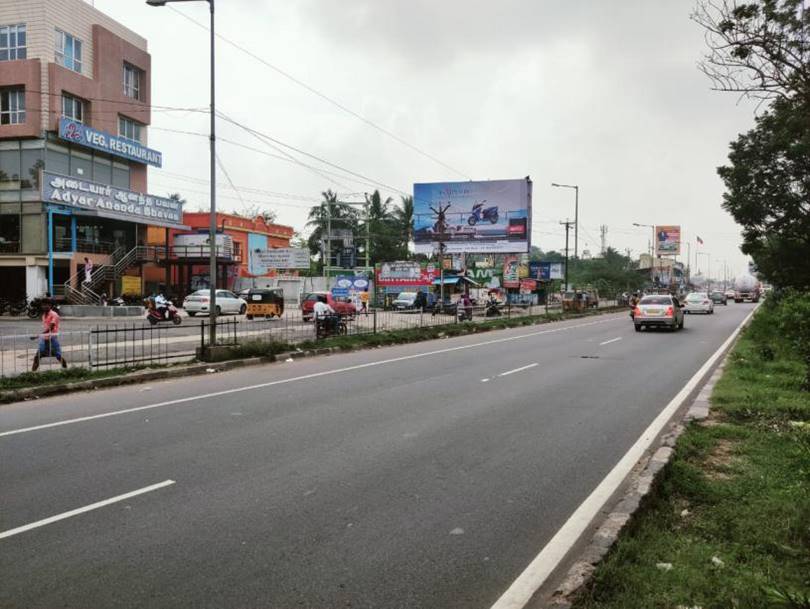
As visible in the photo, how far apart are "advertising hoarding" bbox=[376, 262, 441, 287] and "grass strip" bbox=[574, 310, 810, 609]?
121 feet

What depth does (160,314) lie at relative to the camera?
86.7ft

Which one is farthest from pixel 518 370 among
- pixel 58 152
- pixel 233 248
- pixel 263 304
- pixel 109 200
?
pixel 233 248

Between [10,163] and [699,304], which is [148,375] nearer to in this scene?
[10,163]

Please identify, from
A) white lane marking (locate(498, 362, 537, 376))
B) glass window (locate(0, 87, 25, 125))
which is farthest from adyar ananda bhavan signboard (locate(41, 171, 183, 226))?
white lane marking (locate(498, 362, 537, 376))

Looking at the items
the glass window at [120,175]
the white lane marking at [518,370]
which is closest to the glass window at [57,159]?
the glass window at [120,175]

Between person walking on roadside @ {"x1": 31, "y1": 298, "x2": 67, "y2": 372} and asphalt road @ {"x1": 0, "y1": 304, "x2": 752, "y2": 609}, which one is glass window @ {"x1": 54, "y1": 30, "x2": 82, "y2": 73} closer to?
person walking on roadside @ {"x1": 31, "y1": 298, "x2": 67, "y2": 372}

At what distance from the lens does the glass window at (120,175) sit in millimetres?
42312

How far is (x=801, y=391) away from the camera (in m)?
9.85

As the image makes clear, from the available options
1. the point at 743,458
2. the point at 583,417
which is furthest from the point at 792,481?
the point at 583,417

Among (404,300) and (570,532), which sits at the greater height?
(404,300)

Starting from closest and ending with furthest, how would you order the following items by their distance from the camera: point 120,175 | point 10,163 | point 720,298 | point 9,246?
point 9,246
point 10,163
point 120,175
point 720,298

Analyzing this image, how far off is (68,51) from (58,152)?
6.46 meters

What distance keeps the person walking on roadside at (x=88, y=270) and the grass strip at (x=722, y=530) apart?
1413 inches

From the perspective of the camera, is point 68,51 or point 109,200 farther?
point 68,51
